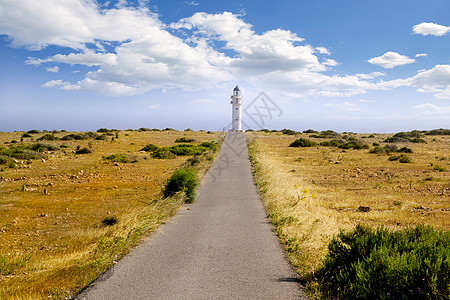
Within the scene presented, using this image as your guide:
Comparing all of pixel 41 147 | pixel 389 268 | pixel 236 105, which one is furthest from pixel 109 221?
pixel 236 105

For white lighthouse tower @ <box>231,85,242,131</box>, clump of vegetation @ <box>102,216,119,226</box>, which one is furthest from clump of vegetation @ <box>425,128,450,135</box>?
clump of vegetation @ <box>102,216,119,226</box>

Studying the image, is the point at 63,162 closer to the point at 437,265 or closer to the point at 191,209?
the point at 191,209

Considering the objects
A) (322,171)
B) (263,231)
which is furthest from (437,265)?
(322,171)

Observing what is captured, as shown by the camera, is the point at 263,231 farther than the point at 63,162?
No

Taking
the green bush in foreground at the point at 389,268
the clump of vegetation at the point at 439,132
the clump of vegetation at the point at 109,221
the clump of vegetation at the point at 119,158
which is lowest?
the clump of vegetation at the point at 109,221

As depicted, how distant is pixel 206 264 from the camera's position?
552cm

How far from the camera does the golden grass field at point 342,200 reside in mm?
7141

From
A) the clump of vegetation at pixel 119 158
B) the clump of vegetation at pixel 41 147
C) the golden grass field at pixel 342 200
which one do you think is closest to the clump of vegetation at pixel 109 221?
the golden grass field at pixel 342 200

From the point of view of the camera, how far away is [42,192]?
14336 millimetres

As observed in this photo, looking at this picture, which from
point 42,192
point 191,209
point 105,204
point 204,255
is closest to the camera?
point 204,255

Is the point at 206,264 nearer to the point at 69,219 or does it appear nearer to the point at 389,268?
the point at 389,268

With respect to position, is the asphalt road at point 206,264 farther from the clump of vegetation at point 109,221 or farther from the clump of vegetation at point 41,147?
the clump of vegetation at point 41,147

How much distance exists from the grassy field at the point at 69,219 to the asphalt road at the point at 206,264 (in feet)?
1.56

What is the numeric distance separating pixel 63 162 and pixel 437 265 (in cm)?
2536
